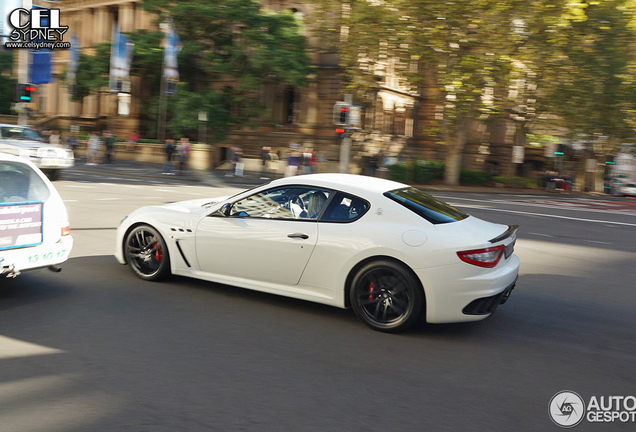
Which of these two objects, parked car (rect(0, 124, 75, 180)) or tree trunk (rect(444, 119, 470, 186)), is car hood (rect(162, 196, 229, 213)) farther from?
tree trunk (rect(444, 119, 470, 186))

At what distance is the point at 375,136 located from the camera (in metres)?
45.3

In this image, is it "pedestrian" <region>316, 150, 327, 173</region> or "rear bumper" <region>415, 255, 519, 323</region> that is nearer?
"rear bumper" <region>415, 255, 519, 323</region>

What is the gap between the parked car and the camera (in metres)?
19.2

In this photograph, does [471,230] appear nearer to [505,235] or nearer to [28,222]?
[505,235]

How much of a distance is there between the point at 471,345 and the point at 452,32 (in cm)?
2708

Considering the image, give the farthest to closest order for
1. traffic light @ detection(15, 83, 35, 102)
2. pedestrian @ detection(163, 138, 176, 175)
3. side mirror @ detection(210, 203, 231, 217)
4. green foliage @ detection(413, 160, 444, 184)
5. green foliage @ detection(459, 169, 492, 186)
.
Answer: green foliage @ detection(459, 169, 492, 186)
green foliage @ detection(413, 160, 444, 184)
pedestrian @ detection(163, 138, 176, 175)
traffic light @ detection(15, 83, 35, 102)
side mirror @ detection(210, 203, 231, 217)

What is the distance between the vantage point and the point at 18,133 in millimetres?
20016

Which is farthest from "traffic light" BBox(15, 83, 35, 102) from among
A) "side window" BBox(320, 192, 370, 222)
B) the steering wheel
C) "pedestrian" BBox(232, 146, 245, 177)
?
"side window" BBox(320, 192, 370, 222)

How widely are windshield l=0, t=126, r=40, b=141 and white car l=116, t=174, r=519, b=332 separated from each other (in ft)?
49.1

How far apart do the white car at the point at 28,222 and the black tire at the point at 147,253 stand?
75 cm

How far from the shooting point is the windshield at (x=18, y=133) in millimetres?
19552

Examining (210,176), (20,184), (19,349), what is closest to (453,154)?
(210,176)

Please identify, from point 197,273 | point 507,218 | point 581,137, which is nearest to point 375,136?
point 581,137

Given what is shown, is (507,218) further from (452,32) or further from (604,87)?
(604,87)
